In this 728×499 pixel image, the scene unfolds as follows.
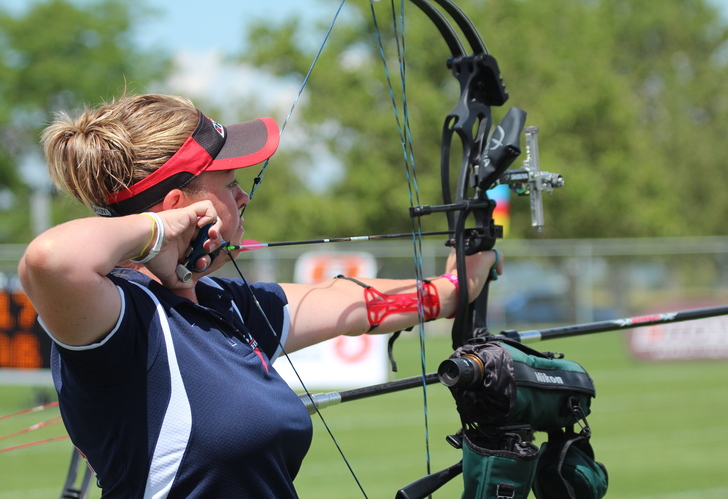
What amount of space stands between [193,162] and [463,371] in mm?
699

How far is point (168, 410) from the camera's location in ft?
5.34

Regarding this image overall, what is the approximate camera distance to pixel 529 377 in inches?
74.9

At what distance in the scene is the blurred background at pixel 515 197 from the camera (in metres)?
7.23

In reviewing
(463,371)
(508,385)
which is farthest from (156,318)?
(508,385)

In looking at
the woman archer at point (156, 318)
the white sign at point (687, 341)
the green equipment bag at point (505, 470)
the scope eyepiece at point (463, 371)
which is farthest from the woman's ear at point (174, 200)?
the white sign at point (687, 341)

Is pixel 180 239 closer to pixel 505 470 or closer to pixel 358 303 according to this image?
pixel 358 303

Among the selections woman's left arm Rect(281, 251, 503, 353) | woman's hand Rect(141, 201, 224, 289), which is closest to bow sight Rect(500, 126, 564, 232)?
woman's left arm Rect(281, 251, 503, 353)

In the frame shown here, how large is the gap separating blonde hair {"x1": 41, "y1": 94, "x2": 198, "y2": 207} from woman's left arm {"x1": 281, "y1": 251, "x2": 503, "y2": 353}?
0.60 meters

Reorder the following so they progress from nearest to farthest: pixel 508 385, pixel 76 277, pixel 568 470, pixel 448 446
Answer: pixel 76 277
pixel 508 385
pixel 568 470
pixel 448 446

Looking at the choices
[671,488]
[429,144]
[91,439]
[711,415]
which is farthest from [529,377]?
[429,144]

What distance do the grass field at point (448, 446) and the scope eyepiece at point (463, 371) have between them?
3.68 m

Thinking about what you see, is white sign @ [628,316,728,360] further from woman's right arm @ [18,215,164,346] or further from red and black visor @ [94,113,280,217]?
woman's right arm @ [18,215,164,346]

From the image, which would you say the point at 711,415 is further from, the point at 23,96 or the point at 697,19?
the point at 697,19

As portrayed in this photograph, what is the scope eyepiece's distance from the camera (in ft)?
6.02
